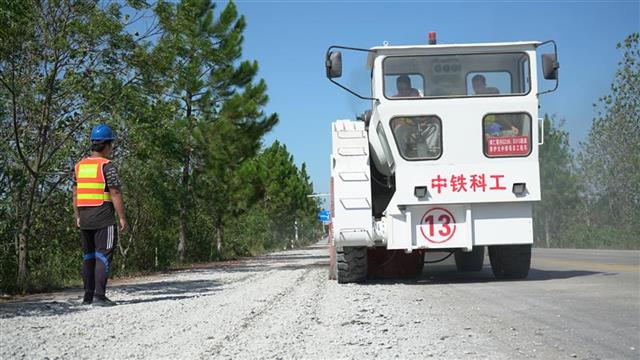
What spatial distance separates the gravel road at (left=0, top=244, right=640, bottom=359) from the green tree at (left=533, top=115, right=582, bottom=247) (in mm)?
39400

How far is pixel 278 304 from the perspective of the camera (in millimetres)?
7320

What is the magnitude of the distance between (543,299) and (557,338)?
2587 mm

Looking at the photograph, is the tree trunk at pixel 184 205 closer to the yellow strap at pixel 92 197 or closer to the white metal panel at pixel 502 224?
the white metal panel at pixel 502 224

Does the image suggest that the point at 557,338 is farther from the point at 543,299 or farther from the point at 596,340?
the point at 543,299

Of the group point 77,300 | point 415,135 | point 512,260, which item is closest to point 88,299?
point 77,300

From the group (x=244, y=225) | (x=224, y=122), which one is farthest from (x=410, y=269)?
(x=244, y=225)

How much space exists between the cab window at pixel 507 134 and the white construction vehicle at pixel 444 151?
1cm

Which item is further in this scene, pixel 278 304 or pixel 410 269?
pixel 410 269

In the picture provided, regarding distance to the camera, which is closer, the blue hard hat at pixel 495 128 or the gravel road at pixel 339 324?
the gravel road at pixel 339 324

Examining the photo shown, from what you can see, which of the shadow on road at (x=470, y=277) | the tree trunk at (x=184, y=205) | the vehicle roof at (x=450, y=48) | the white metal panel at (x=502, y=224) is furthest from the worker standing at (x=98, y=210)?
the tree trunk at (x=184, y=205)

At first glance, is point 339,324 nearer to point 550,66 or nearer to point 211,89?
point 550,66

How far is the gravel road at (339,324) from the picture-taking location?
4.69 meters

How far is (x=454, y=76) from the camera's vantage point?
32.3ft

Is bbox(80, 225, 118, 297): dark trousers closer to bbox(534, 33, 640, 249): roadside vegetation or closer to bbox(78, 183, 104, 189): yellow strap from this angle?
bbox(78, 183, 104, 189): yellow strap
